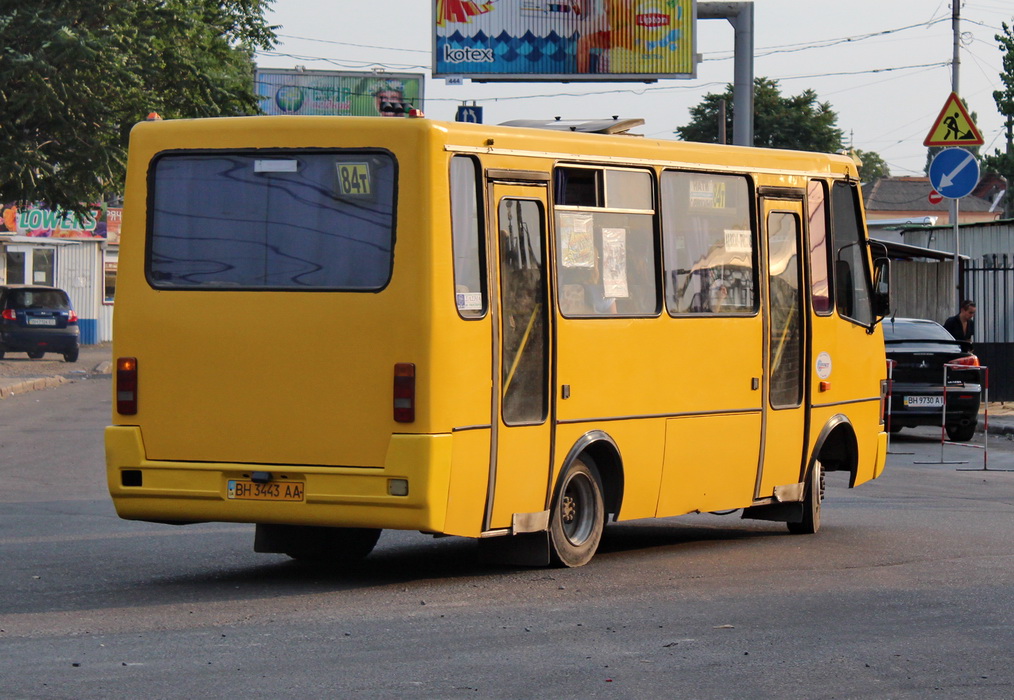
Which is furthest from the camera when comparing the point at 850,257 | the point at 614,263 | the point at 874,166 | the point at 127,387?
the point at 874,166

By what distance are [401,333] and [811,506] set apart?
14.9 ft

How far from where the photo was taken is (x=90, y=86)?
106 feet

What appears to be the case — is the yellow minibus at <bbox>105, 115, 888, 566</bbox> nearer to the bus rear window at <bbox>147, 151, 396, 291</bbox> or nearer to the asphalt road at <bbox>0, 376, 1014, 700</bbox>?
the bus rear window at <bbox>147, 151, 396, 291</bbox>

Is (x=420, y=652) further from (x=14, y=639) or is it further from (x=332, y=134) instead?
(x=332, y=134)

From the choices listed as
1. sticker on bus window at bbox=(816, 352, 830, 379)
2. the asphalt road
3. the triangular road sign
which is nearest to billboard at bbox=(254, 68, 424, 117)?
the triangular road sign

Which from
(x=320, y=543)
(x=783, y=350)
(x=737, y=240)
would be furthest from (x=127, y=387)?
(x=783, y=350)

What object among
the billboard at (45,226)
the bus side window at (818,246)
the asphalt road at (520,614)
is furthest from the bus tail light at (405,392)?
the billboard at (45,226)

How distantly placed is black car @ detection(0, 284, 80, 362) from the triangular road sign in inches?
978

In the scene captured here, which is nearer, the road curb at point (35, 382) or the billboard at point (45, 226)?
the road curb at point (35, 382)

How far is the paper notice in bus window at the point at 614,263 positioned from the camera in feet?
34.6

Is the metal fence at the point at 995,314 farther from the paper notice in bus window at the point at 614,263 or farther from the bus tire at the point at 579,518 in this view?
the bus tire at the point at 579,518

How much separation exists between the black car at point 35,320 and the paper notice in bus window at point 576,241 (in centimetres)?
3278

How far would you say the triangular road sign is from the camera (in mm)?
22891

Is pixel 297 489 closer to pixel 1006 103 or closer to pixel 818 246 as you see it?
pixel 818 246
